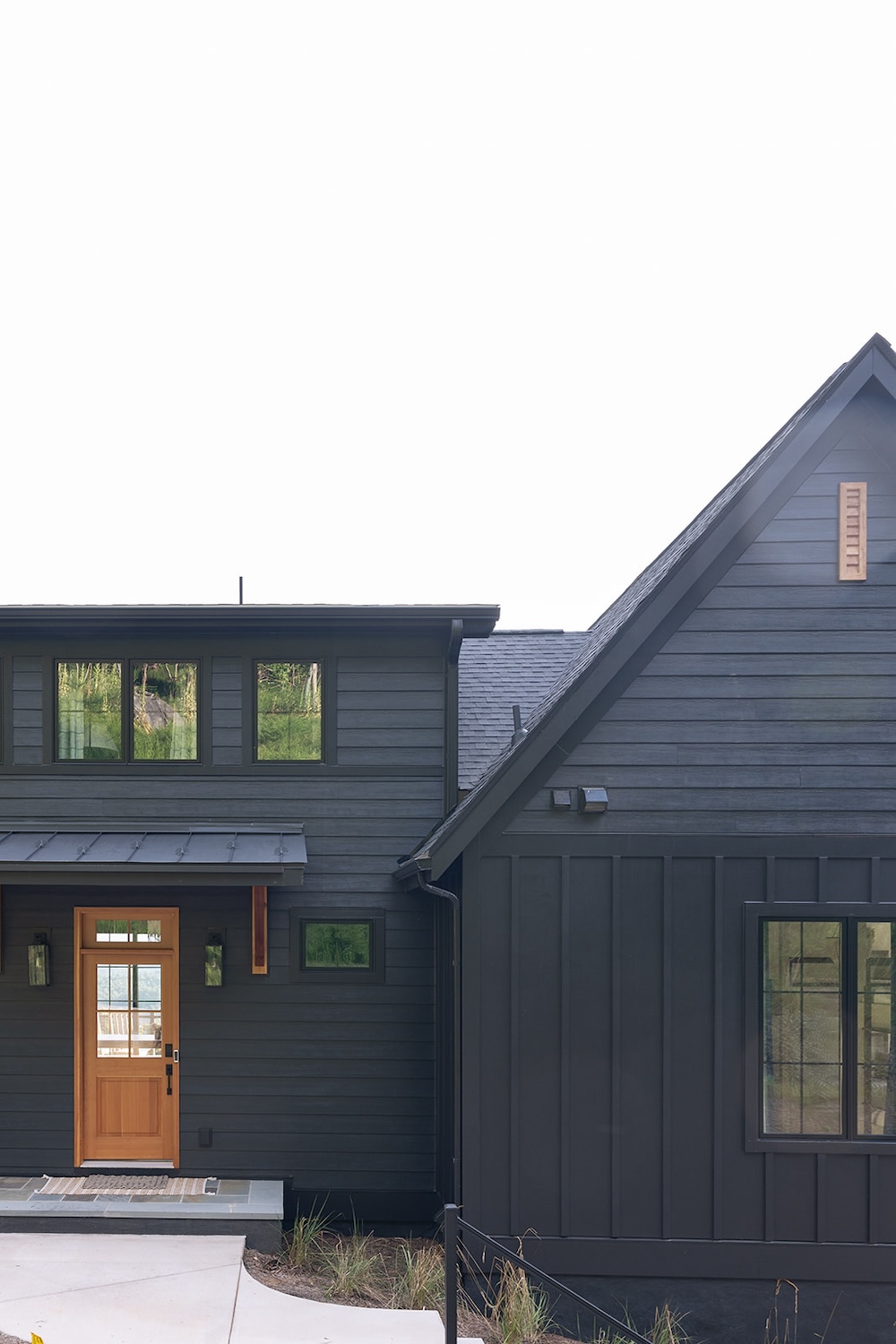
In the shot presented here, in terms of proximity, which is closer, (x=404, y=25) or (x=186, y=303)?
(x=404, y=25)

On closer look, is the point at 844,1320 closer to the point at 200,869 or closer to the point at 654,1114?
the point at 654,1114

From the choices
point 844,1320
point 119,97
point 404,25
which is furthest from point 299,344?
point 844,1320

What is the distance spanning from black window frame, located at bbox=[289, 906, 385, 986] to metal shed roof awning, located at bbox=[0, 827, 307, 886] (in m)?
0.77

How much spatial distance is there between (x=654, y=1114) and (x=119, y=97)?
14.2m

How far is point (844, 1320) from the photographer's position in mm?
6609

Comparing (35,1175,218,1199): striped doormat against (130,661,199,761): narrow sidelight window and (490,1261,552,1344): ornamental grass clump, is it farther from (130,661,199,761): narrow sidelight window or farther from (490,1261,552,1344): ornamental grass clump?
(130,661,199,761): narrow sidelight window

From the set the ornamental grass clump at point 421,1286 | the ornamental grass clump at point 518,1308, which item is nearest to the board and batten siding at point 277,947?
the ornamental grass clump at point 421,1286

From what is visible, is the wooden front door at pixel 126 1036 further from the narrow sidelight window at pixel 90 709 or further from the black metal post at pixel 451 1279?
the black metal post at pixel 451 1279

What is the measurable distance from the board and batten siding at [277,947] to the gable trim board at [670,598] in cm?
234

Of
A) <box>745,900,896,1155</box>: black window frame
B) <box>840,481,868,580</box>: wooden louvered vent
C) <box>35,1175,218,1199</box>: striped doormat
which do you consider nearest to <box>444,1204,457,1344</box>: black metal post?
<box>745,900,896,1155</box>: black window frame

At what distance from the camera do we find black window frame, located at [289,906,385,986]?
8.98m

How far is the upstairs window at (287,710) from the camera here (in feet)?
30.1

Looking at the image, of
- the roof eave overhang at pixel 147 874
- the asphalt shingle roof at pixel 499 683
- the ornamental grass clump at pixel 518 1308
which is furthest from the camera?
the asphalt shingle roof at pixel 499 683

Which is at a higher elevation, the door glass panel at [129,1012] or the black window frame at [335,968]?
the black window frame at [335,968]
